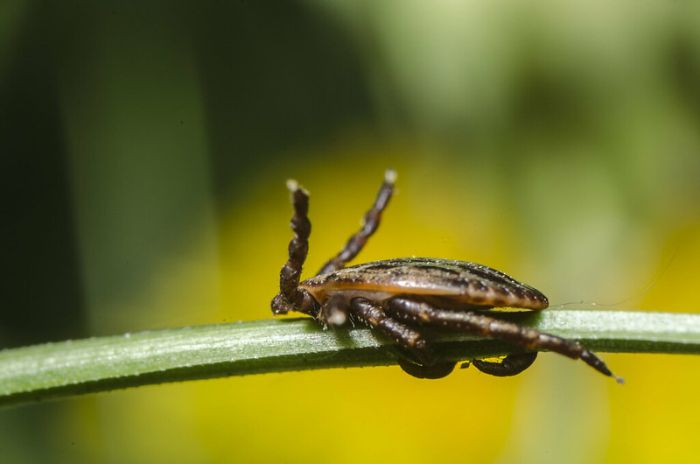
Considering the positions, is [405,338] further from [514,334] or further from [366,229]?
[366,229]

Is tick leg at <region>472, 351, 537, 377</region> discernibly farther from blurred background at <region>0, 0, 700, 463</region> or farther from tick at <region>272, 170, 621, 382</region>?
blurred background at <region>0, 0, 700, 463</region>

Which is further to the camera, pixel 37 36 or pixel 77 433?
pixel 37 36

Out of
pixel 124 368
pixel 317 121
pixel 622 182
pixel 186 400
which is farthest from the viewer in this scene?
pixel 317 121

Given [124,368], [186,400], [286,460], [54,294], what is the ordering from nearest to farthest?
[124,368] < [286,460] < [186,400] < [54,294]

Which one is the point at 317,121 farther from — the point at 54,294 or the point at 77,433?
the point at 77,433

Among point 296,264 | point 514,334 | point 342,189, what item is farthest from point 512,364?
point 342,189

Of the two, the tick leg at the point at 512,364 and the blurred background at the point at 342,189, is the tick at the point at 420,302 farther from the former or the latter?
the blurred background at the point at 342,189

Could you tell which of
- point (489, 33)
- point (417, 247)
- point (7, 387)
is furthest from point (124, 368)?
point (489, 33)
